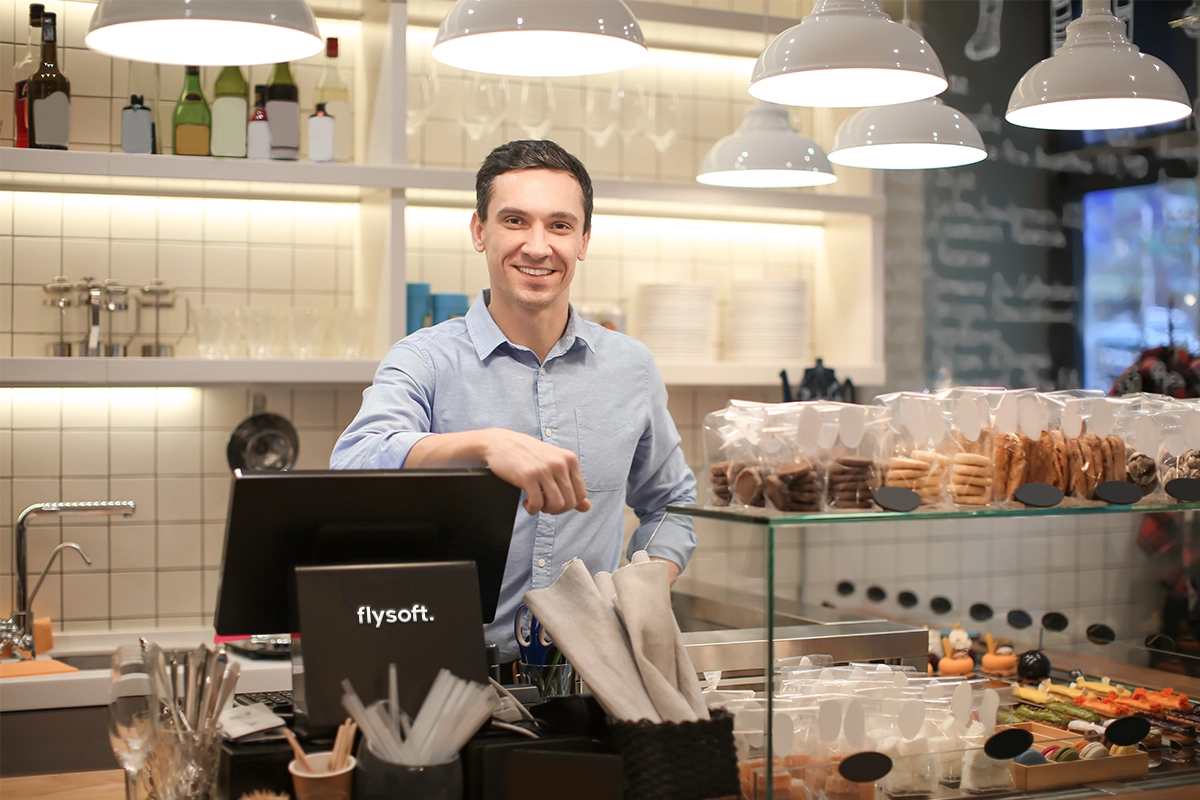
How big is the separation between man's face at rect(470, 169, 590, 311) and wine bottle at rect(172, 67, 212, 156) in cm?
141

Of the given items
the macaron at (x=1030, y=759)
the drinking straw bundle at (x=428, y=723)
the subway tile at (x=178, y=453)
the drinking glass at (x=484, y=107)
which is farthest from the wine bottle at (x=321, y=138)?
the macaron at (x=1030, y=759)

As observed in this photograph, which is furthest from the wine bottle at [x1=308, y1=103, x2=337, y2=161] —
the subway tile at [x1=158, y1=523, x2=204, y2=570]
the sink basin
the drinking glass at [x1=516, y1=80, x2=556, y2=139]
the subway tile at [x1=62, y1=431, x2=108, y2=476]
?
the sink basin

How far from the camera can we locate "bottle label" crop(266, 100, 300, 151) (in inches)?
122

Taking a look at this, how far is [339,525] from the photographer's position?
47.6 inches

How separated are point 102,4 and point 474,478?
2.91 feet

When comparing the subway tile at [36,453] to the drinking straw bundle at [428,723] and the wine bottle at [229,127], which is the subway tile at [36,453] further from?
the drinking straw bundle at [428,723]

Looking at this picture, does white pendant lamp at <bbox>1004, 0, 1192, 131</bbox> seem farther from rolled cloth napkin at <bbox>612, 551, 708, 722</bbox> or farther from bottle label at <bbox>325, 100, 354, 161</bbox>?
bottle label at <bbox>325, 100, 354, 161</bbox>

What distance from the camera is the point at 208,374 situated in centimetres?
298

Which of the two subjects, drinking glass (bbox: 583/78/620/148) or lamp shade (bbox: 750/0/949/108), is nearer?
lamp shade (bbox: 750/0/949/108)

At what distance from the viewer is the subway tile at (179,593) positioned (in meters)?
3.26

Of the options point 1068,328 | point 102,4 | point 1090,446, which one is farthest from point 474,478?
point 1068,328

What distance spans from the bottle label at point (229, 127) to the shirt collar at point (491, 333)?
1.26 metres

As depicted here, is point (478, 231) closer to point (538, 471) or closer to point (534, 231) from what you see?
point (534, 231)

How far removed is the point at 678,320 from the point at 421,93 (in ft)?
3.31
